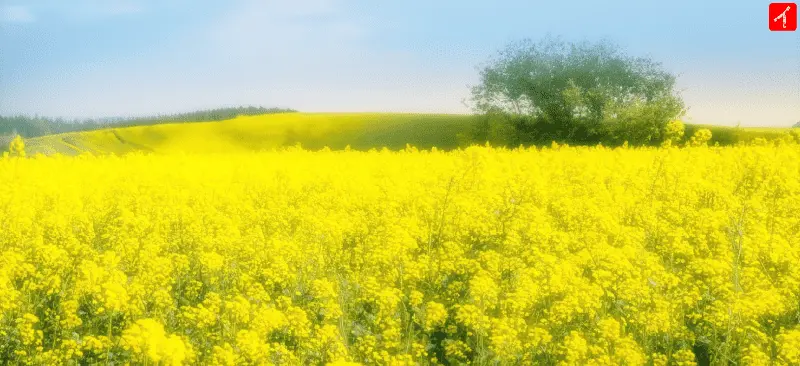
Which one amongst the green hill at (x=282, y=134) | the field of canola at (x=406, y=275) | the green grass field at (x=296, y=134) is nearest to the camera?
the field of canola at (x=406, y=275)

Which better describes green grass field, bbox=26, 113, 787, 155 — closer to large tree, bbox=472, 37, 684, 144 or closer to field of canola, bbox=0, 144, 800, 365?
large tree, bbox=472, 37, 684, 144

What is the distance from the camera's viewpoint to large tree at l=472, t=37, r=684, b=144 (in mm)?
39344

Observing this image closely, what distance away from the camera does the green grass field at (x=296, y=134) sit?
1499 inches

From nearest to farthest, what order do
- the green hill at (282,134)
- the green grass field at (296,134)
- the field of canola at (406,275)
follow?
the field of canola at (406,275), the green grass field at (296,134), the green hill at (282,134)

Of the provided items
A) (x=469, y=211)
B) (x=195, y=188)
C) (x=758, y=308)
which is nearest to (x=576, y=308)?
(x=758, y=308)

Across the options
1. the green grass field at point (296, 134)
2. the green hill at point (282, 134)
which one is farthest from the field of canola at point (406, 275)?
the green hill at point (282, 134)

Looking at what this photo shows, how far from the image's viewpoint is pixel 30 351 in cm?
514

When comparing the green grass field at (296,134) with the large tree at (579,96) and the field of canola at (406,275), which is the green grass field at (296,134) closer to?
the large tree at (579,96)

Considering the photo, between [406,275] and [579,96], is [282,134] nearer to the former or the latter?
[579,96]

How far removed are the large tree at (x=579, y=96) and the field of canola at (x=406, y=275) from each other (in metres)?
29.6

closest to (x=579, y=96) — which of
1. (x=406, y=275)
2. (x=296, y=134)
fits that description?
(x=296, y=134)

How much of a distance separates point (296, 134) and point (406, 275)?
124 feet

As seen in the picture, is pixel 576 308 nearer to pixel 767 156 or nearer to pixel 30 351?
pixel 30 351

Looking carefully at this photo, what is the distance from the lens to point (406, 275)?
6207mm
